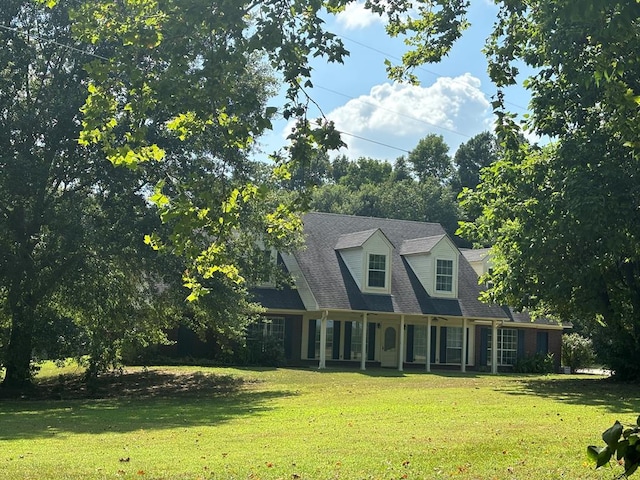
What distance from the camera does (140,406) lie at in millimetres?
20250

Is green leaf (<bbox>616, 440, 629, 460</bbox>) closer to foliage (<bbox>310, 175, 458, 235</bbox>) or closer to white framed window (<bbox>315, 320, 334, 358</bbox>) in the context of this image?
white framed window (<bbox>315, 320, 334, 358</bbox>)

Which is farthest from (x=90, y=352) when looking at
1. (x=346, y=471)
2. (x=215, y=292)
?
(x=346, y=471)

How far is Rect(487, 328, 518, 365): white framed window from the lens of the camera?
37.8 m

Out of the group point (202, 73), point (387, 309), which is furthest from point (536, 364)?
point (202, 73)

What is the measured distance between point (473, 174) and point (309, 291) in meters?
60.5

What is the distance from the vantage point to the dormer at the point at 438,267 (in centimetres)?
3556

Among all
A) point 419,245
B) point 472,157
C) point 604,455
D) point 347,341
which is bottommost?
point 347,341

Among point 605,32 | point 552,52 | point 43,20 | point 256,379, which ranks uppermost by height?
point 43,20

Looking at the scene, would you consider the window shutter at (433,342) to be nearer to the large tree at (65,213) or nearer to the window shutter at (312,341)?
the window shutter at (312,341)

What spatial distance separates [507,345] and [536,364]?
5.35 ft

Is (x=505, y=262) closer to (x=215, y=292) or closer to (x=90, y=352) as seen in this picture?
(x=215, y=292)

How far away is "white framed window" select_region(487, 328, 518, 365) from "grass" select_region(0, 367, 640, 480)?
12290 mm

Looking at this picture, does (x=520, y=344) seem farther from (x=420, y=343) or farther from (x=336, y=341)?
(x=336, y=341)

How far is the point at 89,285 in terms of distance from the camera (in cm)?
2303
